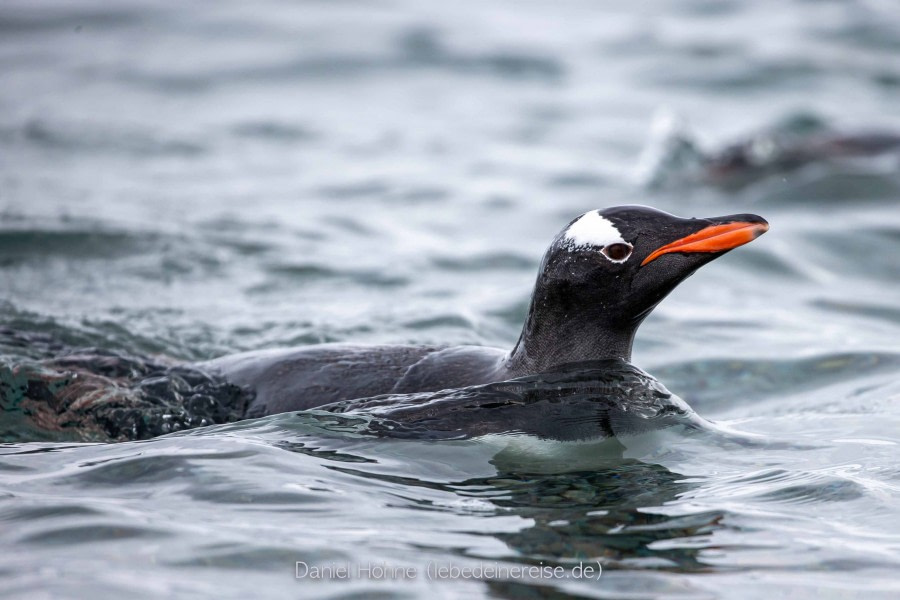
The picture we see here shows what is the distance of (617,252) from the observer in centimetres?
501

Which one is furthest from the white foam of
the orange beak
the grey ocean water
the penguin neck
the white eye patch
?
the grey ocean water

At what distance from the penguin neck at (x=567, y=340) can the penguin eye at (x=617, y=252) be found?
0.30 metres

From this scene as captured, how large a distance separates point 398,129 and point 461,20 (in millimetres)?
5086

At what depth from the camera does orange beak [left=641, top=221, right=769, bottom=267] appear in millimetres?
4816

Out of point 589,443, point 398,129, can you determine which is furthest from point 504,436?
point 398,129

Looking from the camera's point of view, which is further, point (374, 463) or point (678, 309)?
point (678, 309)

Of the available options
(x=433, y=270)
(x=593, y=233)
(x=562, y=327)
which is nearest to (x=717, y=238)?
(x=593, y=233)

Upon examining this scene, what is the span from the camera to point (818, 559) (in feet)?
13.6

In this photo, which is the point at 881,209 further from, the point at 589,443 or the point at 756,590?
the point at 756,590

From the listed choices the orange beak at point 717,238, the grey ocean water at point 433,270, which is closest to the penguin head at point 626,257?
the orange beak at point 717,238

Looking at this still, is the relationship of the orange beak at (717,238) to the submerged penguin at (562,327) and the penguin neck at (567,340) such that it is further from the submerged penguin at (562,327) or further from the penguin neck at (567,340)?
the penguin neck at (567,340)

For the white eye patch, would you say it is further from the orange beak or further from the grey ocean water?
the grey ocean water

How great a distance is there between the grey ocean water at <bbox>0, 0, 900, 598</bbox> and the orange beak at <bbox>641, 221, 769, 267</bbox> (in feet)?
2.79

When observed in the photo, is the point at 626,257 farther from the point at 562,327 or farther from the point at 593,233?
the point at 562,327
